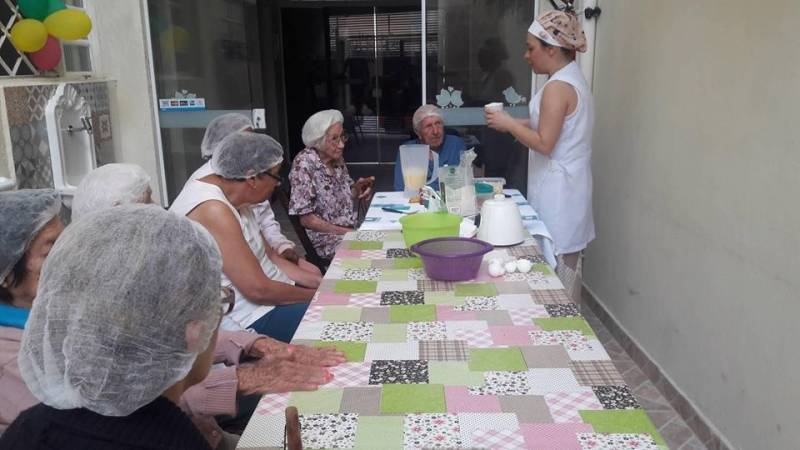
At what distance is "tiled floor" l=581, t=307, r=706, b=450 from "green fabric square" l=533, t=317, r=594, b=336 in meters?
0.79

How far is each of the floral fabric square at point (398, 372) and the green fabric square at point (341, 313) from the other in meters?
A: 0.22

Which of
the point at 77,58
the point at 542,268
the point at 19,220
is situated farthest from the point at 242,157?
the point at 77,58

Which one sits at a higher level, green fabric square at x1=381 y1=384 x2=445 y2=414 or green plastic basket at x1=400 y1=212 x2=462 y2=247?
green plastic basket at x1=400 y1=212 x2=462 y2=247

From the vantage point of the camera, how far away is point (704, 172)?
2092mm

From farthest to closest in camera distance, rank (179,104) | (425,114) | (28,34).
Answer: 1. (179,104)
2. (425,114)
3. (28,34)

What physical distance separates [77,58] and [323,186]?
6.70 feet

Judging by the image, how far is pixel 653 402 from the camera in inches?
94.2

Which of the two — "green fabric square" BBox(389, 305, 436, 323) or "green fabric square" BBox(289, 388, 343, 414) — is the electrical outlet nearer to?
"green fabric square" BBox(389, 305, 436, 323)

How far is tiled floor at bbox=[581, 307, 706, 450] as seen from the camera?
6.98ft

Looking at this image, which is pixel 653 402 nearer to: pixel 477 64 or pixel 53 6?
pixel 477 64

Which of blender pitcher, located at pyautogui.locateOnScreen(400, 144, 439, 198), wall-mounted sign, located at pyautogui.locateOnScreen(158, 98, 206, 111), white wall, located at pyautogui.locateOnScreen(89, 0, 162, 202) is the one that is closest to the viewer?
blender pitcher, located at pyautogui.locateOnScreen(400, 144, 439, 198)

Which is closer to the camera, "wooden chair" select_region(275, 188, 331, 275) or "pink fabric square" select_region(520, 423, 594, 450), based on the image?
"pink fabric square" select_region(520, 423, 594, 450)

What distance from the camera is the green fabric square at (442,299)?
1.46 m

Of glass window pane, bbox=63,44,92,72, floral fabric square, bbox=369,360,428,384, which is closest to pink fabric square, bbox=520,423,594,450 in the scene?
floral fabric square, bbox=369,360,428,384
